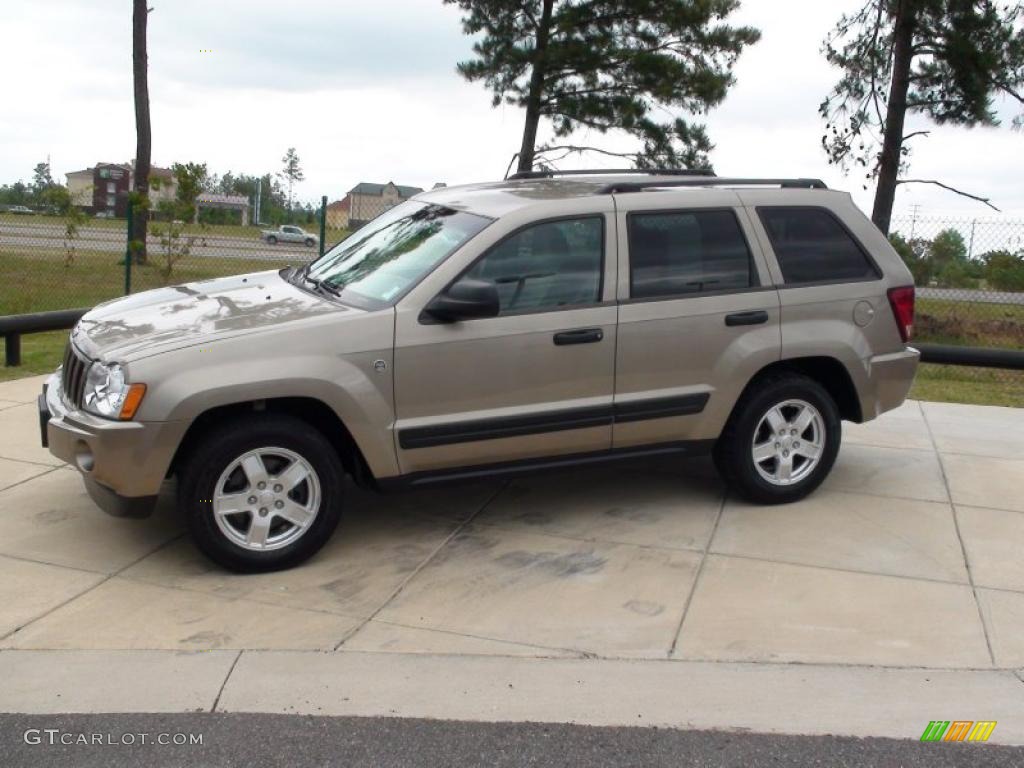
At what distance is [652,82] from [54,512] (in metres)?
15.2

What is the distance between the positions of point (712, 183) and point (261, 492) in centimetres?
305

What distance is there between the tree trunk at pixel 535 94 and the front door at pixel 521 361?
1342 cm

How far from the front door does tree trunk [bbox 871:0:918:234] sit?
11.8m

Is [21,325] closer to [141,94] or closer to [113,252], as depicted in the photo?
[113,252]

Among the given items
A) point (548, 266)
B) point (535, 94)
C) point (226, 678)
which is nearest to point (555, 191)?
point (548, 266)

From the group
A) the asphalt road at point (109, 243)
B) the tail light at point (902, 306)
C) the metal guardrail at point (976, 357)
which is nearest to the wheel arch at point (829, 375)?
the tail light at point (902, 306)

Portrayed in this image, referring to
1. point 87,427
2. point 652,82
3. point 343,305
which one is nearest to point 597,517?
point 343,305

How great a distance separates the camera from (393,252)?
617 centimetres

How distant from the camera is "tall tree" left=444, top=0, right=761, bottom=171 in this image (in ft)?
62.4

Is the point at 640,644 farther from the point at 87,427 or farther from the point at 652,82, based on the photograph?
the point at 652,82

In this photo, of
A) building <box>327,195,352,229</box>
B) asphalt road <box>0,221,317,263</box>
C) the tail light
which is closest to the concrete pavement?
the tail light

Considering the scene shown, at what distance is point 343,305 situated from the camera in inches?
224

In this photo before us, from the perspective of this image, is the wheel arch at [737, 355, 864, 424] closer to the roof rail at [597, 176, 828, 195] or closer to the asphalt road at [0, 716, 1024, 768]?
the roof rail at [597, 176, 828, 195]

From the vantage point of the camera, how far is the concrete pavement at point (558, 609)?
167 inches
